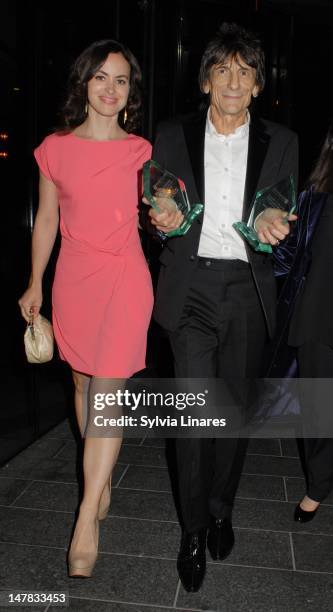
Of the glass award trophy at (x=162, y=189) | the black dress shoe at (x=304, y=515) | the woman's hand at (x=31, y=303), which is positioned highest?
the glass award trophy at (x=162, y=189)

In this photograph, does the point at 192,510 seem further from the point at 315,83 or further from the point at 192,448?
the point at 315,83

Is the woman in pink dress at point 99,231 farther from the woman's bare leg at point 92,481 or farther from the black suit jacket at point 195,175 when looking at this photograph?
the black suit jacket at point 195,175

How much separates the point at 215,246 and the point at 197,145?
1.25 feet

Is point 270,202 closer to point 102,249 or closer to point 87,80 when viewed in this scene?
point 102,249

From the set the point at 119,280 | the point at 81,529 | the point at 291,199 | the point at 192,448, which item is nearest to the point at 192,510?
the point at 192,448

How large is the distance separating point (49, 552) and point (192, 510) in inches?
24.4

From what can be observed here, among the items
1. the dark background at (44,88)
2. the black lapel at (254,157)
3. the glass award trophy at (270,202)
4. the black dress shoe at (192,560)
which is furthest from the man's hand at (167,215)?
the dark background at (44,88)

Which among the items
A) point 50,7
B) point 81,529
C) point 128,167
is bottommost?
point 81,529

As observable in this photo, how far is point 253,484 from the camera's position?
331 centimetres

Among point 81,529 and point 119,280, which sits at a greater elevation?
point 119,280

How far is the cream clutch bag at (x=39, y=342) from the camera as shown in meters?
2.49

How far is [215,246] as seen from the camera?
7.60ft

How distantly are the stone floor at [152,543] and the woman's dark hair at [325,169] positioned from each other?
1481mm

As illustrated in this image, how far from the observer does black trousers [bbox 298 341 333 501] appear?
8.96ft
